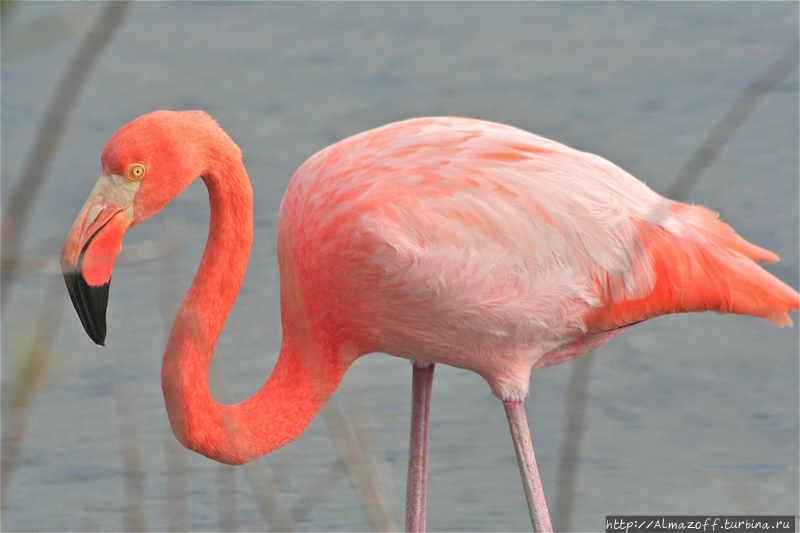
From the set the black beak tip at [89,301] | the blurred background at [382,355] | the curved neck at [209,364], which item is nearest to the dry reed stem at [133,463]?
the blurred background at [382,355]

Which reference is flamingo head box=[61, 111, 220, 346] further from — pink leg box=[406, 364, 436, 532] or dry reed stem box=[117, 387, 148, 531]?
pink leg box=[406, 364, 436, 532]

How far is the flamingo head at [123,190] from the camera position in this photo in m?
2.15

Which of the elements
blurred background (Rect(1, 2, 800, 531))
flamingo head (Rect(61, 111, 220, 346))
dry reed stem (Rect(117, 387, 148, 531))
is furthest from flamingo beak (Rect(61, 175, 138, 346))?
dry reed stem (Rect(117, 387, 148, 531))

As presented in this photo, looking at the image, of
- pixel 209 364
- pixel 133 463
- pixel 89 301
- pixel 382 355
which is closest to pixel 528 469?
pixel 209 364

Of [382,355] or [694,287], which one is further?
[382,355]

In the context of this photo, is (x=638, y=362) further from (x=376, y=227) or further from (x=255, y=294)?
(x=376, y=227)

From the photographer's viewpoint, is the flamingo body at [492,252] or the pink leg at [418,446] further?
the pink leg at [418,446]

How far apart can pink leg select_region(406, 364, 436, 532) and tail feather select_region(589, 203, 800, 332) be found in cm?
61

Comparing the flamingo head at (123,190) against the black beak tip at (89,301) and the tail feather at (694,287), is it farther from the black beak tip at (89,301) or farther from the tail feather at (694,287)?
the tail feather at (694,287)

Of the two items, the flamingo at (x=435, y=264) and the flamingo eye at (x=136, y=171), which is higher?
the flamingo eye at (x=136, y=171)

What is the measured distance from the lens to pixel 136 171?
228cm

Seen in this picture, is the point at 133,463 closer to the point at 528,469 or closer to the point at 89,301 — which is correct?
the point at 89,301

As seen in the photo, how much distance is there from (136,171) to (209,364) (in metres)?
0.55

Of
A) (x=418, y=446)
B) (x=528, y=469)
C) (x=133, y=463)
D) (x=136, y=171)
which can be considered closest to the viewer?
(x=133, y=463)
